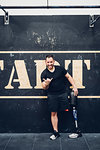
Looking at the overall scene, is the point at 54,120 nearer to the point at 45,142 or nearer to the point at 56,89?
the point at 45,142

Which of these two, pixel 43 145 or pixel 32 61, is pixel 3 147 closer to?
pixel 43 145

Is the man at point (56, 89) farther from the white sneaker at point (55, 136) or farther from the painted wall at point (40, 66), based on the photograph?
the painted wall at point (40, 66)

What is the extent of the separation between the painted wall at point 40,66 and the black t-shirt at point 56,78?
349 mm

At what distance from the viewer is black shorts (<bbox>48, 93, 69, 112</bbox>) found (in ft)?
14.6

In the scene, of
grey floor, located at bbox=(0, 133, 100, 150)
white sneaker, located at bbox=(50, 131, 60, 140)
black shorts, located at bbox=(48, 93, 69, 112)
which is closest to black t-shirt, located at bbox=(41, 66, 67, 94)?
black shorts, located at bbox=(48, 93, 69, 112)

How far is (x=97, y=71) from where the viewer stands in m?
4.80

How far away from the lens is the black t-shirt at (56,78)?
446 centimetres

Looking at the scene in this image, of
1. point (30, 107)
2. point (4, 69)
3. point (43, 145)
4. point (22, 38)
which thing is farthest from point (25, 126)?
point (22, 38)

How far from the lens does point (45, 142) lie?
429 cm

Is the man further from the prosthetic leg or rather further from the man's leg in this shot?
the prosthetic leg

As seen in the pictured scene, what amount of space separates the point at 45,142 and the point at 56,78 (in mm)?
1526

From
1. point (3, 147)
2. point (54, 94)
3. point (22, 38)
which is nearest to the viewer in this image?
point (3, 147)
